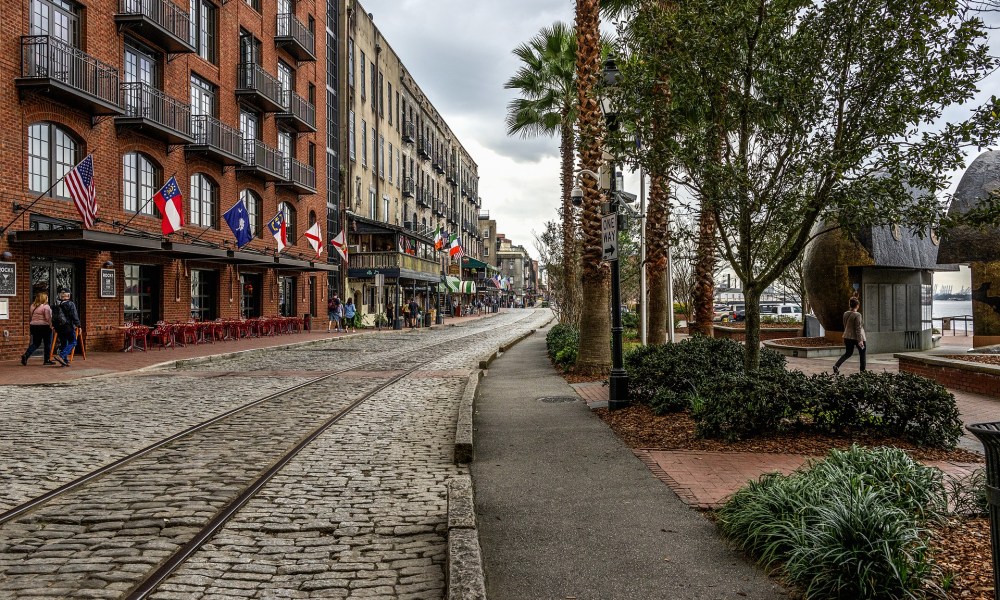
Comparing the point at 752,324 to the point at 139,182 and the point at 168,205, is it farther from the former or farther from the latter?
the point at 139,182

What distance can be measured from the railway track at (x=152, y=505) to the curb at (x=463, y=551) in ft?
5.41

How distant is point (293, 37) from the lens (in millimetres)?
31047

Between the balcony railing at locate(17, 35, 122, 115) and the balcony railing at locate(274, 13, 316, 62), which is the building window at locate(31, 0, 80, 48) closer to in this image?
the balcony railing at locate(17, 35, 122, 115)

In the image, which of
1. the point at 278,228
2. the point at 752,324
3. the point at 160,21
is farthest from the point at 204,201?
the point at 752,324

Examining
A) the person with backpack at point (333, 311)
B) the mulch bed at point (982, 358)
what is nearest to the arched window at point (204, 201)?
the person with backpack at point (333, 311)

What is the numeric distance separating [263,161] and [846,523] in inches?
1133

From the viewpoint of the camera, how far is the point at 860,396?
740 cm

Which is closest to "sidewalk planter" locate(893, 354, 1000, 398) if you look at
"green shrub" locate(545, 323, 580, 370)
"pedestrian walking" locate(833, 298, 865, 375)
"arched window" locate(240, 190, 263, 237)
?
"pedestrian walking" locate(833, 298, 865, 375)

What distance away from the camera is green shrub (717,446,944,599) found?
346 centimetres

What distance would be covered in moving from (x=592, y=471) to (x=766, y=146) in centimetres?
445

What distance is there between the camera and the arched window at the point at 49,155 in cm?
1744

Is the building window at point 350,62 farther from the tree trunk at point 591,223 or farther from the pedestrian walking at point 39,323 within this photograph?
the tree trunk at point 591,223

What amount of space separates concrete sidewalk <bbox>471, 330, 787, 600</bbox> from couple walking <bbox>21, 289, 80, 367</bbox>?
12160 millimetres

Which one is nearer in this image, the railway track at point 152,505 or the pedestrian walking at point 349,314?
the railway track at point 152,505
